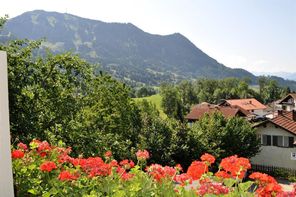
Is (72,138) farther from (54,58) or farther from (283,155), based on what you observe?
(283,155)

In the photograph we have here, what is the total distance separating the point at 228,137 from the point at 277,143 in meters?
5.91

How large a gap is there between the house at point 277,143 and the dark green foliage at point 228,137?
2.70 m

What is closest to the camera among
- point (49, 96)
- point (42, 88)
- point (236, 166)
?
point (236, 166)

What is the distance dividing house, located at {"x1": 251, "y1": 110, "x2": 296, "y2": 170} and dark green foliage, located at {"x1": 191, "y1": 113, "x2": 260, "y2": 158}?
2699mm

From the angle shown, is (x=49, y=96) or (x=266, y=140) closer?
(x=49, y=96)

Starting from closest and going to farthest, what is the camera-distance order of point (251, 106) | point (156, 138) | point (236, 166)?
1. point (236, 166)
2. point (156, 138)
3. point (251, 106)

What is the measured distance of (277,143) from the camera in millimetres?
36500

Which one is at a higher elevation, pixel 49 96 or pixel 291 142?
pixel 49 96

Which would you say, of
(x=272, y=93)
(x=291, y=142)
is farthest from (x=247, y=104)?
(x=291, y=142)

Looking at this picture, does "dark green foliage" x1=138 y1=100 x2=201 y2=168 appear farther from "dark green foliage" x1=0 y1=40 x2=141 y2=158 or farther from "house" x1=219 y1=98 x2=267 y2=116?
"house" x1=219 y1=98 x2=267 y2=116

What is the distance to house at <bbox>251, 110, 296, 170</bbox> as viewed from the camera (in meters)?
35.7

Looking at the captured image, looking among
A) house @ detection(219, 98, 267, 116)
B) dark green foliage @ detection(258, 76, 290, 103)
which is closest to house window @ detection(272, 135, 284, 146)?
house @ detection(219, 98, 267, 116)

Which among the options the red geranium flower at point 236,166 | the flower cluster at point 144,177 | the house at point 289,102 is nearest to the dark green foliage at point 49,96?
the flower cluster at point 144,177

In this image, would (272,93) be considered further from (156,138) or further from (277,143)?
(156,138)
